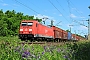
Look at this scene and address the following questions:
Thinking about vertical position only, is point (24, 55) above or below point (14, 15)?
below

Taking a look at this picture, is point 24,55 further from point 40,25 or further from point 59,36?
point 59,36

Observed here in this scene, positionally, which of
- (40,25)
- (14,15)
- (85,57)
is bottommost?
(85,57)

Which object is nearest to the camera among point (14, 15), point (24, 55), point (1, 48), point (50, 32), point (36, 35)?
point (24, 55)

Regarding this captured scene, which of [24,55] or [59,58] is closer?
[24,55]

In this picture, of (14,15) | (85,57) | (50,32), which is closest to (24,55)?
(85,57)

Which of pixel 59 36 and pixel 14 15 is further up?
pixel 14 15

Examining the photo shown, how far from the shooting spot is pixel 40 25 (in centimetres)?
3659

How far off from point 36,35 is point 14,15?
44.6 m

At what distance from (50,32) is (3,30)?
25503mm

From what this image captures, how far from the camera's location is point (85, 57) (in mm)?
9766

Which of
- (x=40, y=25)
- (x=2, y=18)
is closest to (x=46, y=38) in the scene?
(x=40, y=25)

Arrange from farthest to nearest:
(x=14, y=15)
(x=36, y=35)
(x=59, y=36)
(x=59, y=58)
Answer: (x=14, y=15)
(x=59, y=36)
(x=36, y=35)
(x=59, y=58)

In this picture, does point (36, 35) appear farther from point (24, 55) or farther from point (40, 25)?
point (24, 55)

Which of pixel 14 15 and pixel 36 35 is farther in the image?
pixel 14 15
